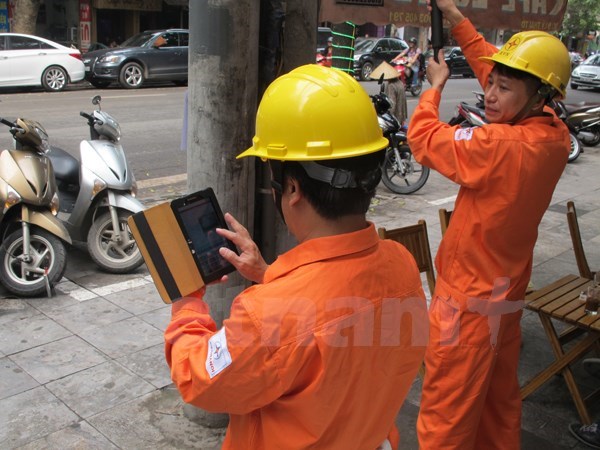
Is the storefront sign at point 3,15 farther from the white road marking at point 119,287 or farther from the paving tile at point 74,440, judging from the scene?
the paving tile at point 74,440

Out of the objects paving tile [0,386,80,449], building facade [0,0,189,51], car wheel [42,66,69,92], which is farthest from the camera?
building facade [0,0,189,51]

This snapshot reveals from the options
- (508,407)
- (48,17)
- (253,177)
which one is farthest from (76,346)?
(48,17)

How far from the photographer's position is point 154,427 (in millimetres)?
3262

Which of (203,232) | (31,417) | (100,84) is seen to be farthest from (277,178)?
(100,84)

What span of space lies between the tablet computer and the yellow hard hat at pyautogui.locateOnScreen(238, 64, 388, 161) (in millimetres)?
236

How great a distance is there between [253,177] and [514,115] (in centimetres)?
113

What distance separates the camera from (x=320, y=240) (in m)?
1.46

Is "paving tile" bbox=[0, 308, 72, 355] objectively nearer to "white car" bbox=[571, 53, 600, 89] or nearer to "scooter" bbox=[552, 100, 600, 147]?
"scooter" bbox=[552, 100, 600, 147]

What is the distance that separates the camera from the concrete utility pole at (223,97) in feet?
8.63

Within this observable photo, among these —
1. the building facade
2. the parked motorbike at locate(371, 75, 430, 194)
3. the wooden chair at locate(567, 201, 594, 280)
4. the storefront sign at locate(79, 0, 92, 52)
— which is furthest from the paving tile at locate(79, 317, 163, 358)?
the storefront sign at locate(79, 0, 92, 52)

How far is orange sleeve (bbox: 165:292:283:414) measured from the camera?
1.36m

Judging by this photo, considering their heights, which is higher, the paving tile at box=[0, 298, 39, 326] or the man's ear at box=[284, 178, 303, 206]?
the man's ear at box=[284, 178, 303, 206]

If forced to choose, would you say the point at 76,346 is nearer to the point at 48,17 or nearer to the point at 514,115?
the point at 514,115

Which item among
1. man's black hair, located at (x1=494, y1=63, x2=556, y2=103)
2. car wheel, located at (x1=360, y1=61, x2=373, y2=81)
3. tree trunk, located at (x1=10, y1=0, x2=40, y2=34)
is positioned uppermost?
tree trunk, located at (x1=10, y1=0, x2=40, y2=34)
